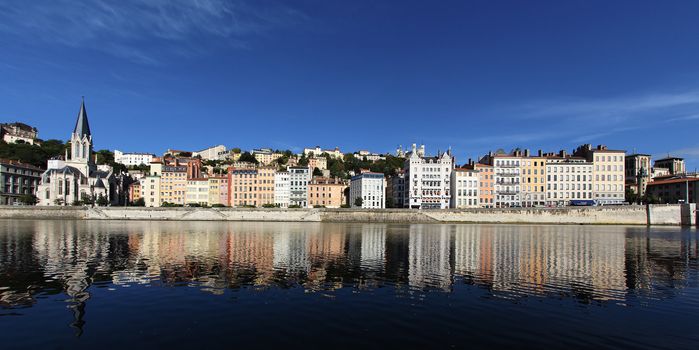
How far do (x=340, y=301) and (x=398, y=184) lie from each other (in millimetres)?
126427

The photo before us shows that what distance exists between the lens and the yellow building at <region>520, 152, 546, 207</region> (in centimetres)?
12531

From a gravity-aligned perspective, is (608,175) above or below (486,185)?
above

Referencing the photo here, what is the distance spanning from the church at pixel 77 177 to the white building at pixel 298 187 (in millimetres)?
56335

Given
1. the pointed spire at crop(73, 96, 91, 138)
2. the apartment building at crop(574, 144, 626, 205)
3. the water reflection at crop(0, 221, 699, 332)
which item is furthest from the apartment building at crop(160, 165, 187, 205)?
the apartment building at crop(574, 144, 626, 205)

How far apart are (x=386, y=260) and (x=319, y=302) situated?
14.5 m

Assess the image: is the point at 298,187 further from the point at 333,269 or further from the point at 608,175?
the point at 333,269

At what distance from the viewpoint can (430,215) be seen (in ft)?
350

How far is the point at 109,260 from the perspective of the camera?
31281mm

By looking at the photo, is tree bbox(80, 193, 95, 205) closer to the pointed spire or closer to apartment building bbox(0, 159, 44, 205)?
apartment building bbox(0, 159, 44, 205)

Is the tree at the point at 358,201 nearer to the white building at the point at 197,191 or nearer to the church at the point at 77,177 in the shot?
the white building at the point at 197,191

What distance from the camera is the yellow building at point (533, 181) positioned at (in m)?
125

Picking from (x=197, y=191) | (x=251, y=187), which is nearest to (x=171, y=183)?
(x=197, y=191)

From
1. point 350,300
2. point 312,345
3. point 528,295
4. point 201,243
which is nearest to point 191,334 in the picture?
point 312,345

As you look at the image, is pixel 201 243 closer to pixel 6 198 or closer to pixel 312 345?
pixel 312 345
